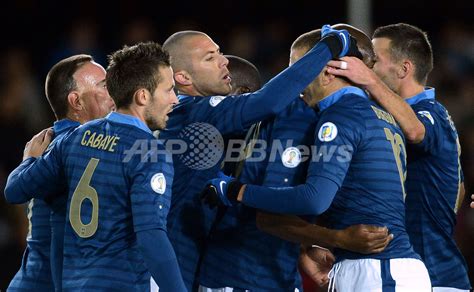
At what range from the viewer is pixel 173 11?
1173 centimetres

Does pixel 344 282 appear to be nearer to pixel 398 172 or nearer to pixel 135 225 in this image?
pixel 398 172

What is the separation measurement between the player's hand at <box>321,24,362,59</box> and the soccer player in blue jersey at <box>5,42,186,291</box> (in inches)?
30.6

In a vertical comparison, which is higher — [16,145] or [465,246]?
[16,145]

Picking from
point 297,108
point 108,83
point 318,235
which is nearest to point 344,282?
point 318,235

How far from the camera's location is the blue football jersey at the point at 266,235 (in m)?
4.52

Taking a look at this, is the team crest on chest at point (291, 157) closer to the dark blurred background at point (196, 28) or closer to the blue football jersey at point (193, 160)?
the blue football jersey at point (193, 160)

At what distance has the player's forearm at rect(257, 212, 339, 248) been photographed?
4465mm

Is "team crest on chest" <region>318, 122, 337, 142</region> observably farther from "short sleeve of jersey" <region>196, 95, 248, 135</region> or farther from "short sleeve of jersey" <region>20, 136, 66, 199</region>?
"short sleeve of jersey" <region>20, 136, 66, 199</region>

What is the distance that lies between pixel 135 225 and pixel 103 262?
0.26 metres

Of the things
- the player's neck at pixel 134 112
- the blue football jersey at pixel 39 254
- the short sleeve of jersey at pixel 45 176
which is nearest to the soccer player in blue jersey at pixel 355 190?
the player's neck at pixel 134 112

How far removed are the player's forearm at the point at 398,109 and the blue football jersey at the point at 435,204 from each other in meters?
0.22

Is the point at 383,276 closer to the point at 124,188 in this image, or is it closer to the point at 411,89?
the point at 124,188

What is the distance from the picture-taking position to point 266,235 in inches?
187

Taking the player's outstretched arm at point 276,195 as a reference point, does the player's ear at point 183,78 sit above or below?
above
